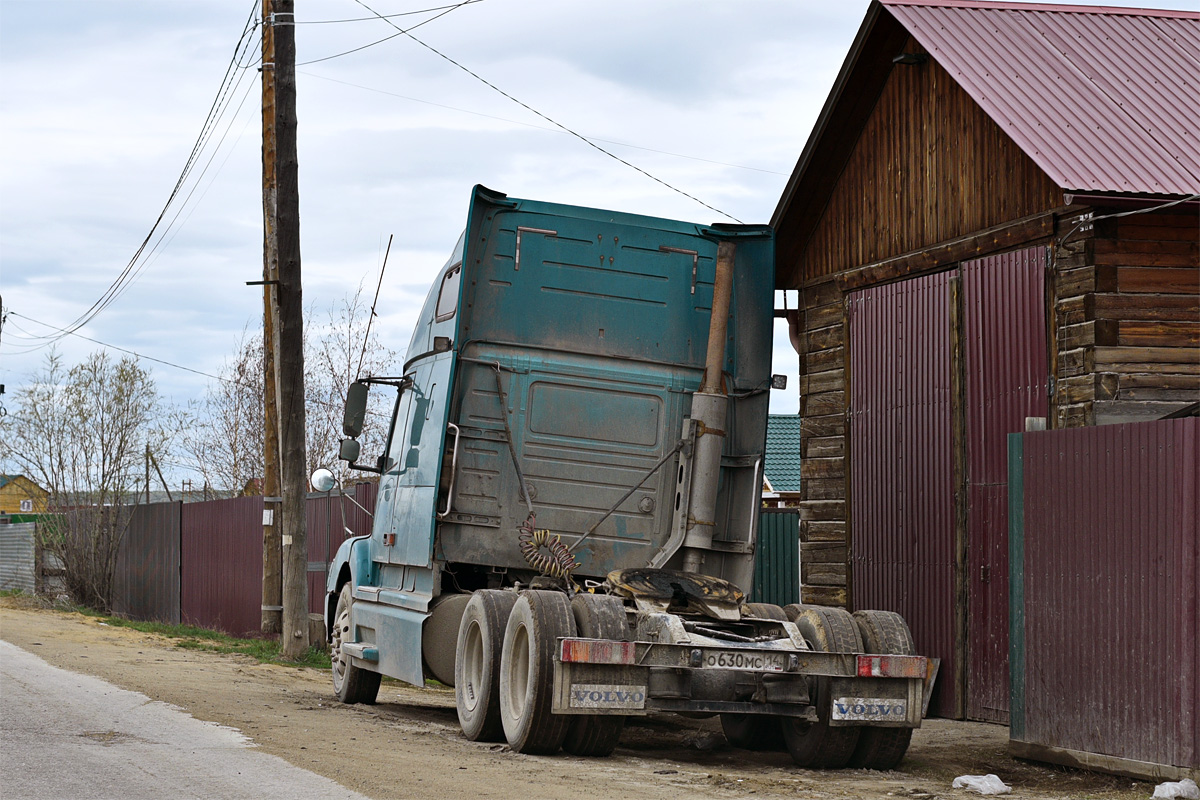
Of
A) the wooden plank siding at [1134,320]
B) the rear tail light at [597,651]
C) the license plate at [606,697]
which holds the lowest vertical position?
the license plate at [606,697]

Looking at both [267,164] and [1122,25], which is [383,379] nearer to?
[267,164]

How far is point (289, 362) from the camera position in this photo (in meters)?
17.2

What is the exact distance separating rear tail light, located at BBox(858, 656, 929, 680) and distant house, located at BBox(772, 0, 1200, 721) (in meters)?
2.07

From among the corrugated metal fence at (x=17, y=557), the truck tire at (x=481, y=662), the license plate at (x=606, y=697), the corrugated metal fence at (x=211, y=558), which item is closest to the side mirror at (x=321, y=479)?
the truck tire at (x=481, y=662)

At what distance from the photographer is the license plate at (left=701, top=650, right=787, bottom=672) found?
870cm

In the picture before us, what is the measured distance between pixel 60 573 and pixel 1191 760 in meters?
26.9

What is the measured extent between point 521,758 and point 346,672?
431 cm

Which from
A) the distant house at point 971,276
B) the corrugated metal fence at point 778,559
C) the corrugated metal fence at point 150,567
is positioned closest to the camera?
the distant house at point 971,276

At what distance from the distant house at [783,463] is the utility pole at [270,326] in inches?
782

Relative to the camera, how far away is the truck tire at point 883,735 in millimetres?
9133

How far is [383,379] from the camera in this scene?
12102 millimetres

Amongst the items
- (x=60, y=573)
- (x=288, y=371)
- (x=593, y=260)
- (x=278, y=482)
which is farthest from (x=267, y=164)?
(x=60, y=573)

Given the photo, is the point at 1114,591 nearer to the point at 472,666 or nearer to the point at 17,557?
the point at 472,666

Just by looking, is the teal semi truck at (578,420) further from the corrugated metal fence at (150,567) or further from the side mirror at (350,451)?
the corrugated metal fence at (150,567)
